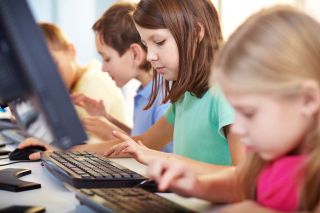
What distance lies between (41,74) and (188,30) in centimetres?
70

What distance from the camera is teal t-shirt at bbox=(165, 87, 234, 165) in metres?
1.28

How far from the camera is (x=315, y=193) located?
0.68 meters

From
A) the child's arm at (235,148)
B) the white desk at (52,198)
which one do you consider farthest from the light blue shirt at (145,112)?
the white desk at (52,198)

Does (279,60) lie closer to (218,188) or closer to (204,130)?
(218,188)

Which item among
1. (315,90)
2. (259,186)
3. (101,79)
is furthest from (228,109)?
(101,79)

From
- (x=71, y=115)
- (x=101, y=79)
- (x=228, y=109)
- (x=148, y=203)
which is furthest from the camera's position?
(x=101, y=79)

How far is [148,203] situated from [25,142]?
2.21 ft

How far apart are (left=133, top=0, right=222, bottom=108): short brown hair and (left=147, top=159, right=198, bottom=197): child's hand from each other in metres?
0.50

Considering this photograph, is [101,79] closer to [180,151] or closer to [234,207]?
[180,151]

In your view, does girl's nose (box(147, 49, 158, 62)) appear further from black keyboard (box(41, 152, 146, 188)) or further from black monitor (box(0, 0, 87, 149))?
black monitor (box(0, 0, 87, 149))

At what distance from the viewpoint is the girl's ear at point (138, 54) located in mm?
1911

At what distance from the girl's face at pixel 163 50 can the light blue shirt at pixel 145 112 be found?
1.46 ft

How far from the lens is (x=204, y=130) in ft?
4.33

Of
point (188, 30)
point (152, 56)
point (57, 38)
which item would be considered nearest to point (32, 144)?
point (152, 56)
